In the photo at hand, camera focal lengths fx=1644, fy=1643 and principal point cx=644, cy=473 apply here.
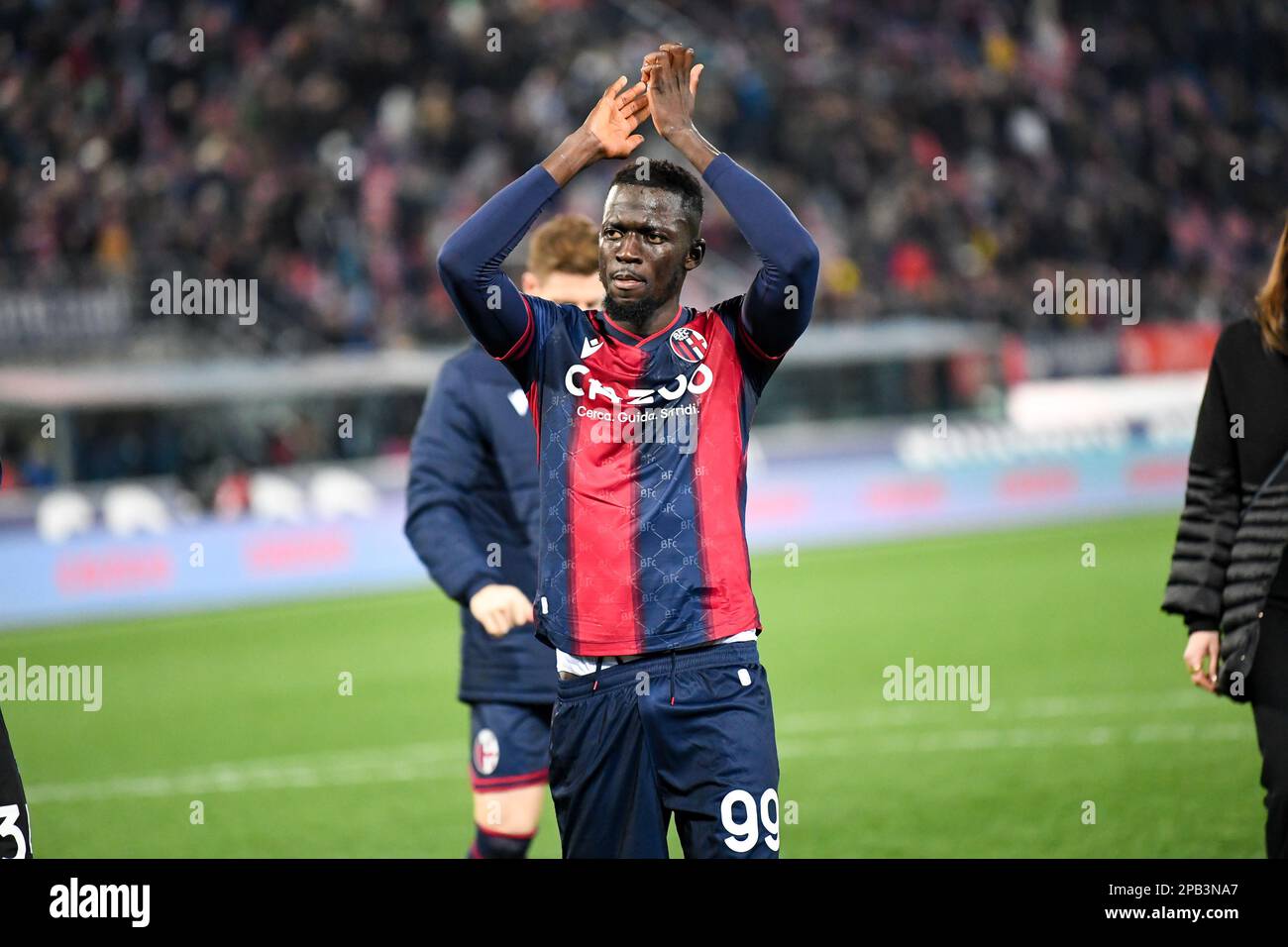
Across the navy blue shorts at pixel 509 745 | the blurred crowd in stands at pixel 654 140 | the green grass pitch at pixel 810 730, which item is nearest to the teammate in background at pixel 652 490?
the navy blue shorts at pixel 509 745

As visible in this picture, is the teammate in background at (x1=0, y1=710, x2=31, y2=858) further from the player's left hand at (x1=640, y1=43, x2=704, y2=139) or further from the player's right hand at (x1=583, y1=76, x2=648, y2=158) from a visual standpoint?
the player's left hand at (x1=640, y1=43, x2=704, y2=139)

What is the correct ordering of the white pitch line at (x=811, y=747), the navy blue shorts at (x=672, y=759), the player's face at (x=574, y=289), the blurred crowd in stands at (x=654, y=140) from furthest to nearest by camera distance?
the blurred crowd in stands at (x=654, y=140), the white pitch line at (x=811, y=747), the player's face at (x=574, y=289), the navy blue shorts at (x=672, y=759)

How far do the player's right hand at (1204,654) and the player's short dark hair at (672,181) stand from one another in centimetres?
152

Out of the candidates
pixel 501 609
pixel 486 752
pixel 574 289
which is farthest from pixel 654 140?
pixel 501 609

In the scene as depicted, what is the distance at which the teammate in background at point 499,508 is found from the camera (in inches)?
191

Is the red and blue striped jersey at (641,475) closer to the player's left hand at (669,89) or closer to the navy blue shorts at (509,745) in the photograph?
the player's left hand at (669,89)

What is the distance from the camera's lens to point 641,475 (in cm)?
364

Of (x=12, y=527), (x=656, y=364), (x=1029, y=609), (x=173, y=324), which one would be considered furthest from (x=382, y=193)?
(x=656, y=364)

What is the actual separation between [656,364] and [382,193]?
49.2ft

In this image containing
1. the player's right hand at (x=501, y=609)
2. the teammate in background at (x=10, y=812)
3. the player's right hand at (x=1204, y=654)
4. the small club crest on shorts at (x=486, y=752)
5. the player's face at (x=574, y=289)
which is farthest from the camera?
the small club crest on shorts at (x=486, y=752)

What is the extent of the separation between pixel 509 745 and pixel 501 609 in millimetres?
717

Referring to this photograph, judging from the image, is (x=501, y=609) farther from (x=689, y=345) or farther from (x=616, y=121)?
(x=616, y=121)

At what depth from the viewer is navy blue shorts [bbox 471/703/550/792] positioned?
4.93m
